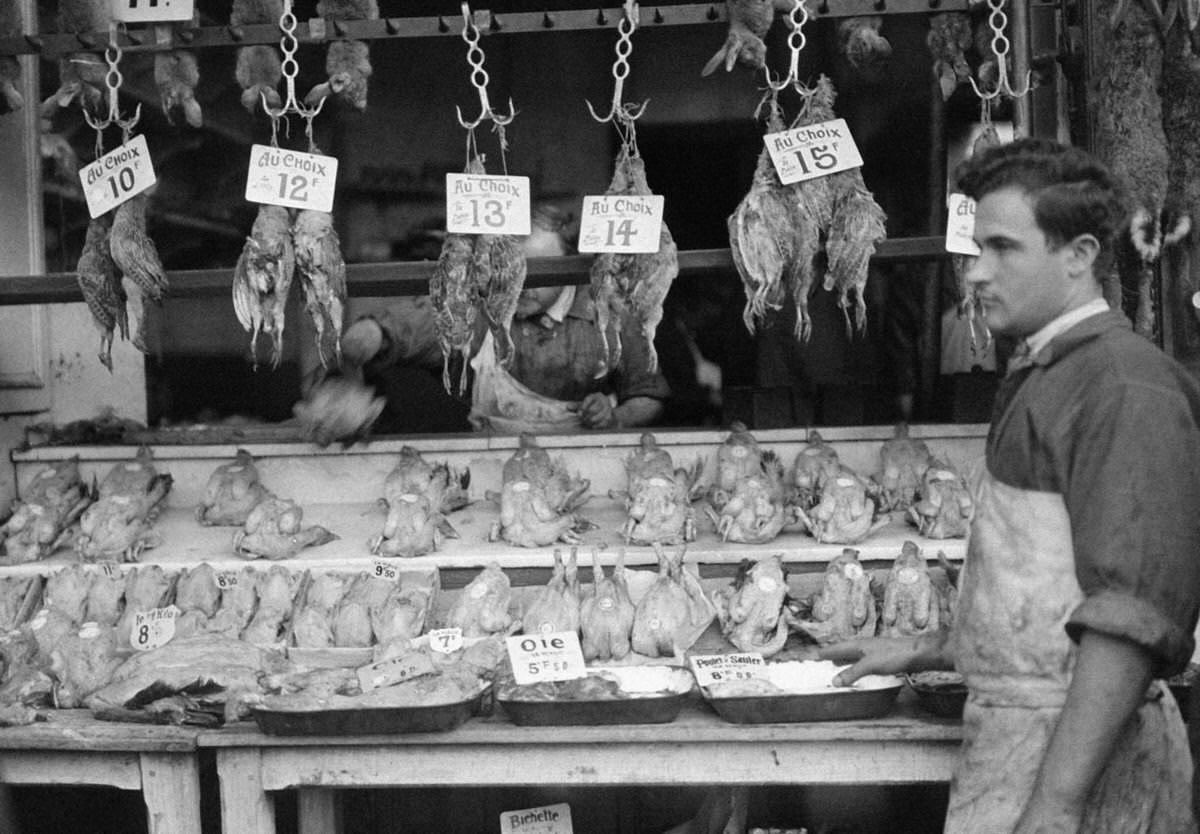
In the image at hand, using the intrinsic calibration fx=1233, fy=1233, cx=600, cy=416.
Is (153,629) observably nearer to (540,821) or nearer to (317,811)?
(317,811)

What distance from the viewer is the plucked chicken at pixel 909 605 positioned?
418 cm

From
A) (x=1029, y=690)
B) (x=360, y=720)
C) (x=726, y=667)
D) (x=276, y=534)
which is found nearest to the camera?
(x=1029, y=690)

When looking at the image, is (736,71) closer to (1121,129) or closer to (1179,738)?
(1121,129)

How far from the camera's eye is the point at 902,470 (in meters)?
4.89

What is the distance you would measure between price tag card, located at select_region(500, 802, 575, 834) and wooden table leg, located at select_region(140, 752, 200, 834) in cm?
117

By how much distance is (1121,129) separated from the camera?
4.17m

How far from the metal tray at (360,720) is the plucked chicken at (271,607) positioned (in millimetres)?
851

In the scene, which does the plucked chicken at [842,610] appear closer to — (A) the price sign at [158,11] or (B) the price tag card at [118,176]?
(B) the price tag card at [118,176]

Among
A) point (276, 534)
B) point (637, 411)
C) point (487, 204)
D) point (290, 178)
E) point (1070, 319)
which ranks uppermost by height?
point (290, 178)

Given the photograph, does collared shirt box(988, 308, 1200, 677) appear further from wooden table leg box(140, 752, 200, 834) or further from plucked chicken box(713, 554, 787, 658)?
wooden table leg box(140, 752, 200, 834)

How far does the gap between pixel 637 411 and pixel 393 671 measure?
2.55 meters

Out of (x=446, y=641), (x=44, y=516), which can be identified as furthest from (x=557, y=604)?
(x=44, y=516)

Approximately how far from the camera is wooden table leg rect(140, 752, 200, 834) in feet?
12.0

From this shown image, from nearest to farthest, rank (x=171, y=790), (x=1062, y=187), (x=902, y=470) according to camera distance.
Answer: (x=1062, y=187) → (x=171, y=790) → (x=902, y=470)
